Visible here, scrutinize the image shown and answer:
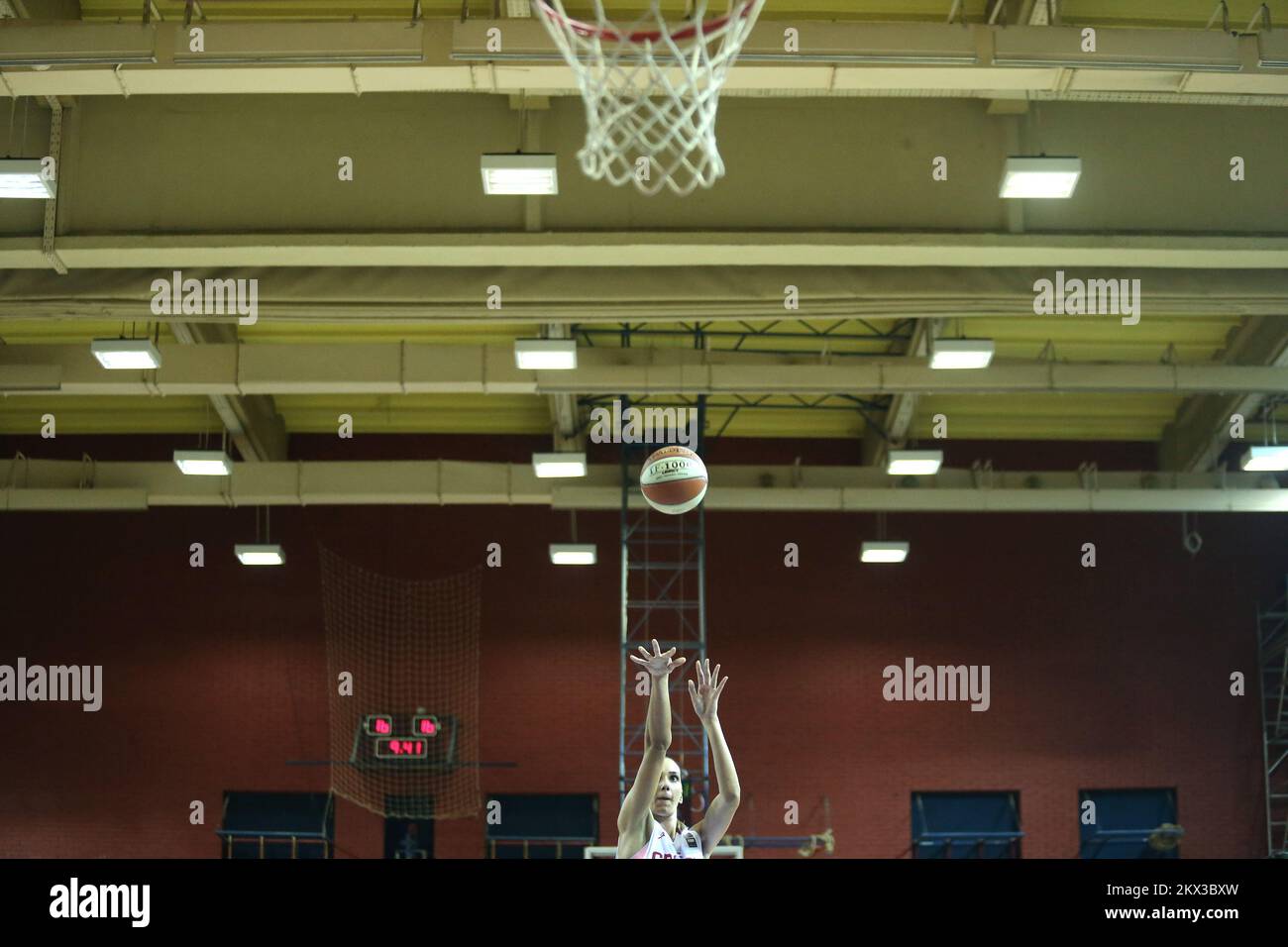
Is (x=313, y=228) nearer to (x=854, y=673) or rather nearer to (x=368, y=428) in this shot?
(x=368, y=428)

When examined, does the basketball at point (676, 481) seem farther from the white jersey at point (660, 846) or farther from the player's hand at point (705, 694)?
the white jersey at point (660, 846)

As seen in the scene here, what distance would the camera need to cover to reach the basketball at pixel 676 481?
32.5ft

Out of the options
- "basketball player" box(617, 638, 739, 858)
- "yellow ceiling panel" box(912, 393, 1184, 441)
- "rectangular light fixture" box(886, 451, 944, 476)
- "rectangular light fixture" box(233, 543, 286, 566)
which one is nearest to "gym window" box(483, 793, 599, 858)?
"rectangular light fixture" box(233, 543, 286, 566)

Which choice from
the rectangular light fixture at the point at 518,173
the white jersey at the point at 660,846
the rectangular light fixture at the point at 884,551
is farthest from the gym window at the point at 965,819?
the white jersey at the point at 660,846

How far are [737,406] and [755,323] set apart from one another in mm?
2559

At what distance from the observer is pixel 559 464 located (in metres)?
18.1

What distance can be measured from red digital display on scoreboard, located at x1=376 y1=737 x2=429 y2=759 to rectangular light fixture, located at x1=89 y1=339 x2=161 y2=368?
7.51 meters

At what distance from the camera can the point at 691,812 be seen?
59.3 ft

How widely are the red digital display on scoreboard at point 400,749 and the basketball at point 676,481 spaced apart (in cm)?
1119

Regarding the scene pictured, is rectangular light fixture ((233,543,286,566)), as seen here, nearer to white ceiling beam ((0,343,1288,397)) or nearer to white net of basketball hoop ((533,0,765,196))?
white ceiling beam ((0,343,1288,397))

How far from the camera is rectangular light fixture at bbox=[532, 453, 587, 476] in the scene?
18094 mm

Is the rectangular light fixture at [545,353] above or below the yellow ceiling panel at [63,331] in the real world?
below

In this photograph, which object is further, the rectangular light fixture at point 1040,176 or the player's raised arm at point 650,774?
the rectangular light fixture at point 1040,176
